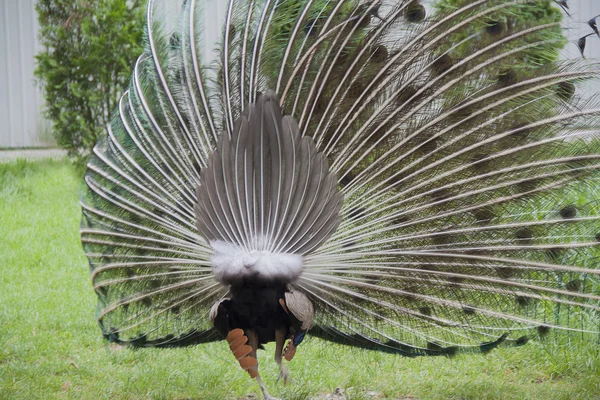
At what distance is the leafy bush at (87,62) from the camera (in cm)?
955

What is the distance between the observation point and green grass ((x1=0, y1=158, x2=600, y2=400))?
4.96 meters

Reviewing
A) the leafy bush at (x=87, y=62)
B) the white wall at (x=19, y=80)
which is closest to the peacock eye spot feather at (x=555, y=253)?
the leafy bush at (x=87, y=62)

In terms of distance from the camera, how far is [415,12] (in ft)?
14.0

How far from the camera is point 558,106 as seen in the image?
4.18m

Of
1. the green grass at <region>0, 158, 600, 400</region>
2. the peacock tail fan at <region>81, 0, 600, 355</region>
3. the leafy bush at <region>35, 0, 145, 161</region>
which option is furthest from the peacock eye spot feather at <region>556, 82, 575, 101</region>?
the leafy bush at <region>35, 0, 145, 161</region>

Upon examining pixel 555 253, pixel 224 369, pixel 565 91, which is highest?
pixel 565 91

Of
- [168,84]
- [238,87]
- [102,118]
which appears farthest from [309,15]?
[102,118]

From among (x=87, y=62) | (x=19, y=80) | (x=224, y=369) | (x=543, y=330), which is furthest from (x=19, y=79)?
(x=543, y=330)

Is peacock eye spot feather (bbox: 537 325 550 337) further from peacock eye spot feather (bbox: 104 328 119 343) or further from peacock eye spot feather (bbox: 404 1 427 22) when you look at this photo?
peacock eye spot feather (bbox: 104 328 119 343)

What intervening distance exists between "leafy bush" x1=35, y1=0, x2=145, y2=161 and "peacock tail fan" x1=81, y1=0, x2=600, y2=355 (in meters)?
5.44

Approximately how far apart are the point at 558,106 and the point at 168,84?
212 centimetres

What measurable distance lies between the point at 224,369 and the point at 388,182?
187 centimetres

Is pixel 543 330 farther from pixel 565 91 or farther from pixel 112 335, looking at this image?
pixel 112 335

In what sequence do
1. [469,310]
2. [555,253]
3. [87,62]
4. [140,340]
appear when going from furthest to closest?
[87,62]
[140,340]
[469,310]
[555,253]
